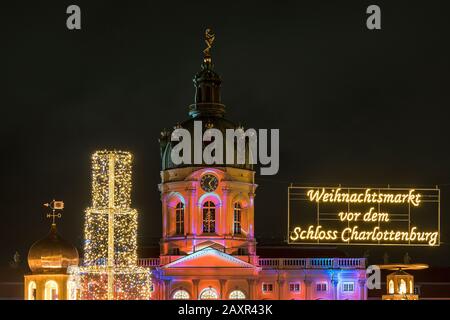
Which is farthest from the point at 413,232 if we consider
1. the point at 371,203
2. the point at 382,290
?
the point at 382,290

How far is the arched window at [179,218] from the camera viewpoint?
8419 cm

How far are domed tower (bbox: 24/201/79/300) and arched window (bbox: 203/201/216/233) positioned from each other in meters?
19.7

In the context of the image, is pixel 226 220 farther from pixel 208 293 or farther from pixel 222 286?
pixel 208 293

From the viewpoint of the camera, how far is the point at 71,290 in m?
62.8

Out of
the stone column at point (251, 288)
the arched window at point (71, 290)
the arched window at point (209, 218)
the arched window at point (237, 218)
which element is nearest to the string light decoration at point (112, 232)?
the arched window at point (71, 290)

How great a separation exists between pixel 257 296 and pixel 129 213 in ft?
96.6

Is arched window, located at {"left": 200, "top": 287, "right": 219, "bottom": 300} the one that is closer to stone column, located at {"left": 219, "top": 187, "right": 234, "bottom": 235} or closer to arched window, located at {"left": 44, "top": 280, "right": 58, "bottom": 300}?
stone column, located at {"left": 219, "top": 187, "right": 234, "bottom": 235}

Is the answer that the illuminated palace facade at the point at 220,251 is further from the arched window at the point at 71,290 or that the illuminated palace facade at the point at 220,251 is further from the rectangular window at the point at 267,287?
the arched window at the point at 71,290

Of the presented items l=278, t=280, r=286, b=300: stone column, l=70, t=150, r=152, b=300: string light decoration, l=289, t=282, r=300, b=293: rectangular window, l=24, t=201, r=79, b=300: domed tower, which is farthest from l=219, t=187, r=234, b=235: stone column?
l=70, t=150, r=152, b=300: string light decoration

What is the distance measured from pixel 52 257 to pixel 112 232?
11.7 m

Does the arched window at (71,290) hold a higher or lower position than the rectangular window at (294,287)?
lower

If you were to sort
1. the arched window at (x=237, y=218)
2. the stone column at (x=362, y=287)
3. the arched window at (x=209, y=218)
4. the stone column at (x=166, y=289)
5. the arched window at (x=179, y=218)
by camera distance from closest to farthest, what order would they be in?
the stone column at (x=166, y=289) → the stone column at (x=362, y=287) → the arched window at (x=209, y=218) → the arched window at (x=179, y=218) → the arched window at (x=237, y=218)

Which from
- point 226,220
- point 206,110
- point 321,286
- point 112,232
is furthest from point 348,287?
point 112,232

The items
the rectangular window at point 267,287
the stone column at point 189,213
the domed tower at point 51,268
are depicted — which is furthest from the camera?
the rectangular window at point 267,287
